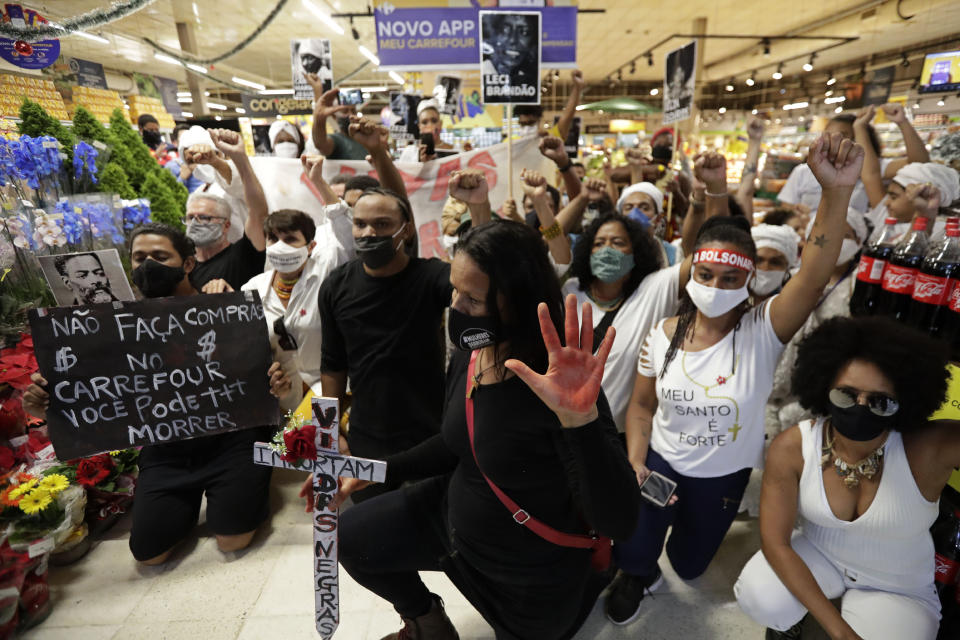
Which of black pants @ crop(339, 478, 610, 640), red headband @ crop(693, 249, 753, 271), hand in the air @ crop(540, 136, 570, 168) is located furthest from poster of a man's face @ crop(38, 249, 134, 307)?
red headband @ crop(693, 249, 753, 271)

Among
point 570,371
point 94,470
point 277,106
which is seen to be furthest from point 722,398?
point 277,106

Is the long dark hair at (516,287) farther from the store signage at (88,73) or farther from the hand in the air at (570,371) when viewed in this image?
the store signage at (88,73)

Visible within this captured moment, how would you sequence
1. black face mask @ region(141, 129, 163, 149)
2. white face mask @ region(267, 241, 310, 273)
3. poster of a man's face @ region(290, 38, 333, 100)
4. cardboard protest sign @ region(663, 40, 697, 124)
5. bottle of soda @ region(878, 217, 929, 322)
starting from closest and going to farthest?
1. bottle of soda @ region(878, 217, 929, 322)
2. white face mask @ region(267, 241, 310, 273)
3. cardboard protest sign @ region(663, 40, 697, 124)
4. poster of a man's face @ region(290, 38, 333, 100)
5. black face mask @ region(141, 129, 163, 149)

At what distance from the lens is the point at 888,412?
1.46 metres

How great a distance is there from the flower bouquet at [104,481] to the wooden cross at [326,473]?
1.75 meters

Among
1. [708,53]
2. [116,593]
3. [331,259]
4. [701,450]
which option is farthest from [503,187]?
[708,53]

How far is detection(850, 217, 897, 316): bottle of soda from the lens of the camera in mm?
1972

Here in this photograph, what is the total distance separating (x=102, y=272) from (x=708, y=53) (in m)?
20.8

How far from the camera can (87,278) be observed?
7.00ft

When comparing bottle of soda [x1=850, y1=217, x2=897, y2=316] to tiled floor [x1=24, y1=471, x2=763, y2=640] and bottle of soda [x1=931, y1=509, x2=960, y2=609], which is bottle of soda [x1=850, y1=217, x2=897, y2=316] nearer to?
bottle of soda [x1=931, y1=509, x2=960, y2=609]

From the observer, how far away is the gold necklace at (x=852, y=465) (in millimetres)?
1569

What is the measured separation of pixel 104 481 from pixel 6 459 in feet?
1.73

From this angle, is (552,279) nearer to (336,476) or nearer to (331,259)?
(336,476)

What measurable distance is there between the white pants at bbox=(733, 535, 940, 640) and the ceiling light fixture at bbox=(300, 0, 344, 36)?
36.2 feet
